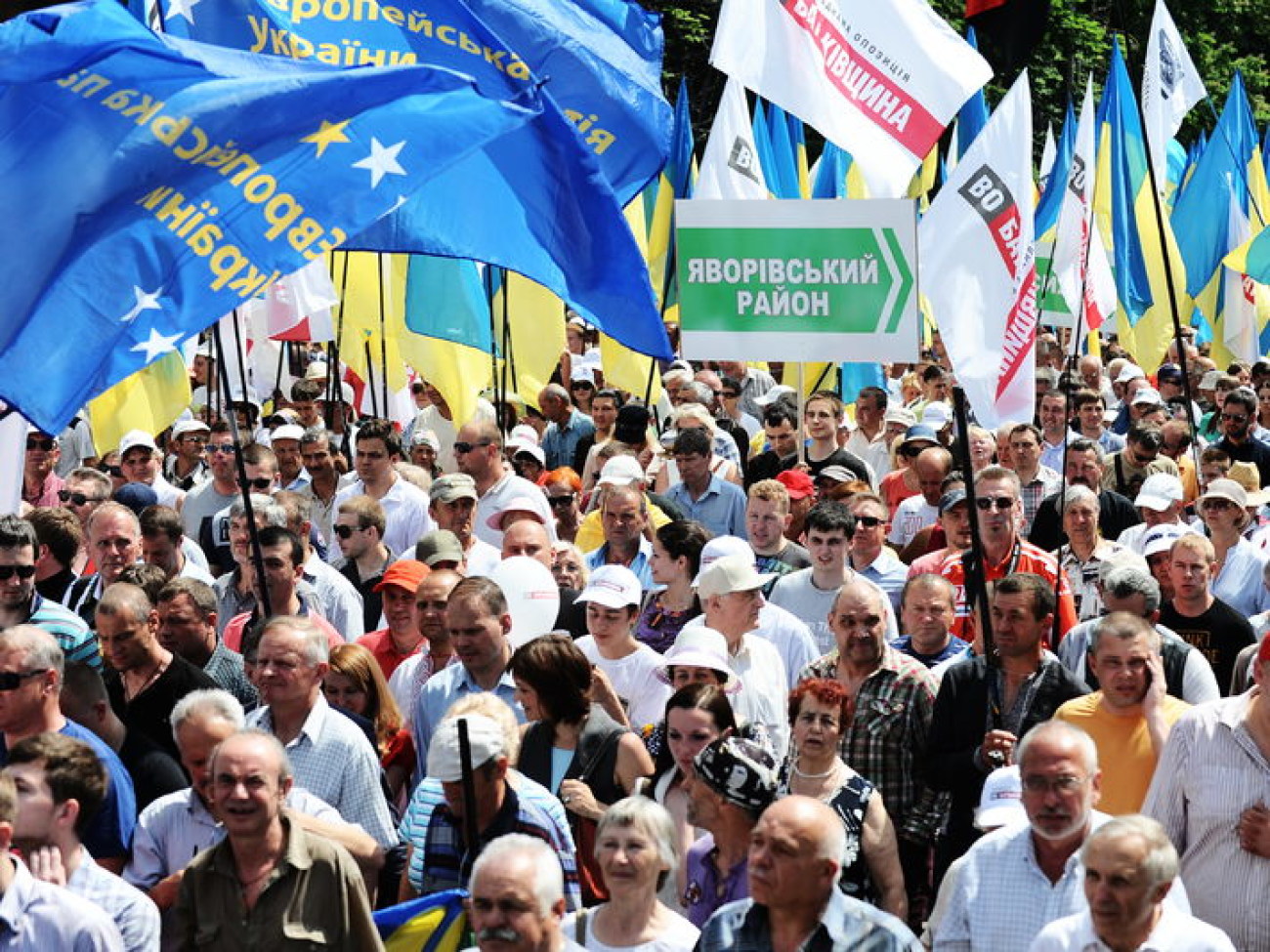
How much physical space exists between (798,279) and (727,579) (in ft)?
9.91

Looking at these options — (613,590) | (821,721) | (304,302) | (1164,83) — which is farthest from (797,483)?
(1164,83)

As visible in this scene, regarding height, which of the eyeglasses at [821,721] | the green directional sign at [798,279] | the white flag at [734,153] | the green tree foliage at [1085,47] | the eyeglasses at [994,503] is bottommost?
the eyeglasses at [821,721]

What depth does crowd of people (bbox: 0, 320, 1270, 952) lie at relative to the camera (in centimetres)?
566

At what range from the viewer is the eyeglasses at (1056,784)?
19.2 feet

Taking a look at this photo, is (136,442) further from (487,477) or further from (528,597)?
(528,597)

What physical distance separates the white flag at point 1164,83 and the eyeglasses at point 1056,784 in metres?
10.2

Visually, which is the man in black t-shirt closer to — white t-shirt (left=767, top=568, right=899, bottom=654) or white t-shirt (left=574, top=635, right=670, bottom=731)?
white t-shirt (left=767, top=568, right=899, bottom=654)

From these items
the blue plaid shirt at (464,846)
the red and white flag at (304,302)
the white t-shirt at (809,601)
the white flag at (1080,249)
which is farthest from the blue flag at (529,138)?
the white flag at (1080,249)

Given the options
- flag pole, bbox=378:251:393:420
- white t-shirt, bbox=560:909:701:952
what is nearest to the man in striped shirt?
white t-shirt, bbox=560:909:701:952

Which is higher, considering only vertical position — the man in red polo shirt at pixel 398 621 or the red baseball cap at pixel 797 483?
the red baseball cap at pixel 797 483

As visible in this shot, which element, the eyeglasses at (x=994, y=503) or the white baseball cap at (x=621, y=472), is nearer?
the eyeglasses at (x=994, y=503)

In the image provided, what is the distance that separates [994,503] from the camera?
9867 millimetres

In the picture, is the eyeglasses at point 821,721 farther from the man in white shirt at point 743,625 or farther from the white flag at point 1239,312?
the white flag at point 1239,312

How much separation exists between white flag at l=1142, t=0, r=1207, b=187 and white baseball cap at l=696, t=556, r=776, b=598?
7.99m
